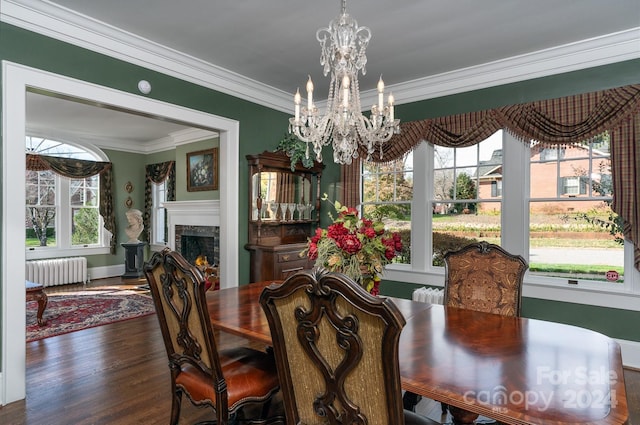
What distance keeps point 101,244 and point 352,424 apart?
771cm

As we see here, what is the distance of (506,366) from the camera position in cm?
134

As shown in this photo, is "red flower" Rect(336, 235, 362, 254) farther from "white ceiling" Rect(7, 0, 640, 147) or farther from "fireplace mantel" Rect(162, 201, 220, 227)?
"fireplace mantel" Rect(162, 201, 220, 227)

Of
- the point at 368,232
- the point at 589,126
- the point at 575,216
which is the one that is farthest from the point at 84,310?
the point at 589,126

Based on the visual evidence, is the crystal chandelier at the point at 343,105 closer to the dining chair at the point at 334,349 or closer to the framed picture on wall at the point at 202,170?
the dining chair at the point at 334,349

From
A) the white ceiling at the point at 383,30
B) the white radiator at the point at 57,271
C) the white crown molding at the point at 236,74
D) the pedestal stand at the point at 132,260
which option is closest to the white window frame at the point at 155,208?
the pedestal stand at the point at 132,260

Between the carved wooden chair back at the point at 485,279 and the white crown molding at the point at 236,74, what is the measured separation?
6.96 ft

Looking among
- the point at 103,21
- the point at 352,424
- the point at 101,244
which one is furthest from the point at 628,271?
the point at 101,244

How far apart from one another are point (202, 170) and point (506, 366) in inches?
231

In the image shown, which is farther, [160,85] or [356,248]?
[160,85]

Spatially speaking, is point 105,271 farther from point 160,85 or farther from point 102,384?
point 160,85

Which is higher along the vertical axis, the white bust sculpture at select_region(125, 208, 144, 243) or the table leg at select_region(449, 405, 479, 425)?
the white bust sculpture at select_region(125, 208, 144, 243)

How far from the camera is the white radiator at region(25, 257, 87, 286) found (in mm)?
6234

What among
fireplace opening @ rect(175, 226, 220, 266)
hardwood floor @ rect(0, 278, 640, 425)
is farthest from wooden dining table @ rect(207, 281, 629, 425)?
fireplace opening @ rect(175, 226, 220, 266)

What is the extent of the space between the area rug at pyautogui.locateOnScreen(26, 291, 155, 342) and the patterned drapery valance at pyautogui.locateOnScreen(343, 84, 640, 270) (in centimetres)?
453
